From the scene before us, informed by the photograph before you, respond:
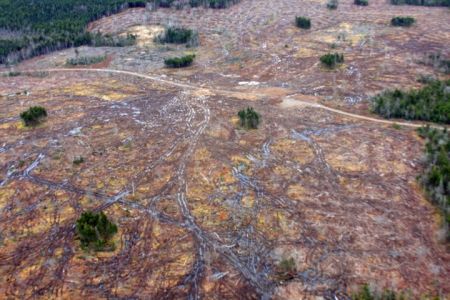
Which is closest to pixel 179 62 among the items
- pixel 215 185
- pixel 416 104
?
pixel 416 104

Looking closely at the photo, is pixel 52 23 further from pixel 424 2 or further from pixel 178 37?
pixel 424 2

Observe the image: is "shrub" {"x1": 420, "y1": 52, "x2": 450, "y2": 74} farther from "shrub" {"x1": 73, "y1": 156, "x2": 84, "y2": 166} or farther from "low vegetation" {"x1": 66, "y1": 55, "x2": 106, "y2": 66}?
"low vegetation" {"x1": 66, "y1": 55, "x2": 106, "y2": 66}

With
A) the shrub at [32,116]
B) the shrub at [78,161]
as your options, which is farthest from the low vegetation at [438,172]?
the shrub at [32,116]

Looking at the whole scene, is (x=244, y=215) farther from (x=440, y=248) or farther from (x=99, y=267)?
(x=440, y=248)

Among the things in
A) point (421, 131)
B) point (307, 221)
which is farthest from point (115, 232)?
point (421, 131)

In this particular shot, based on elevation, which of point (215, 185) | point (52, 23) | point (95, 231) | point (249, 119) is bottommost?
point (215, 185)

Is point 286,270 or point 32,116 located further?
point 32,116
